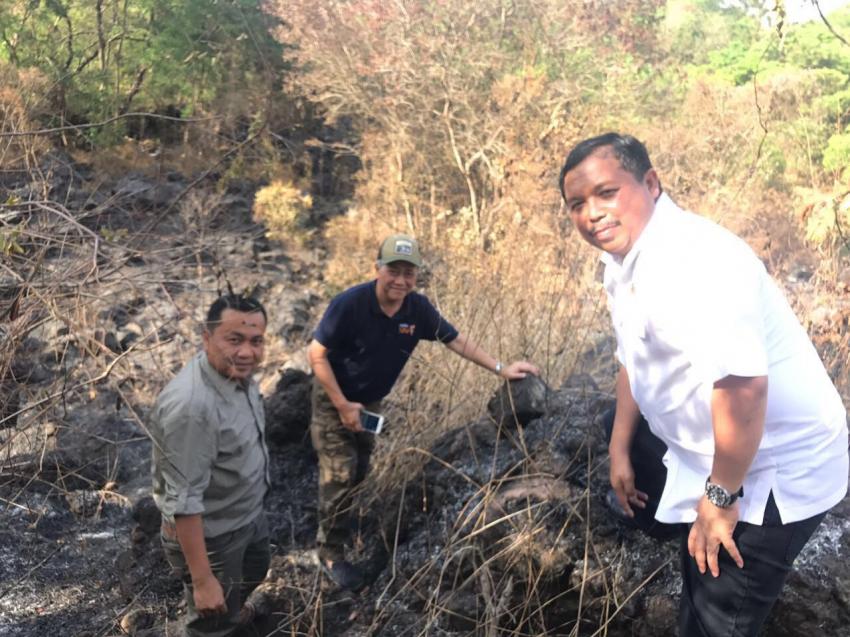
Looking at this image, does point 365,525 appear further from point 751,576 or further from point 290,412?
point 751,576

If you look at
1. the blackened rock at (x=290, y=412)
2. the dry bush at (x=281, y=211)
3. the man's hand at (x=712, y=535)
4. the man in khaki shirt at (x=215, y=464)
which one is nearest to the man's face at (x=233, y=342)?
the man in khaki shirt at (x=215, y=464)

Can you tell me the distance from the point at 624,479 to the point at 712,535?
1.97 feet

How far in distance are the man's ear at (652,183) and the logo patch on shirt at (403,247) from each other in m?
1.57

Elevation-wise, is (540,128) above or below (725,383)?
above

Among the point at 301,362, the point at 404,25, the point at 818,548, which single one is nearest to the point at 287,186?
the point at 404,25

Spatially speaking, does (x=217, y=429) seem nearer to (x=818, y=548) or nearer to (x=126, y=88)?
(x=818, y=548)

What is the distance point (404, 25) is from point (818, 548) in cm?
899

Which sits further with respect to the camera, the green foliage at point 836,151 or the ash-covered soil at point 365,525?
the green foliage at point 836,151

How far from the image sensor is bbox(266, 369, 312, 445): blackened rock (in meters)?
5.09

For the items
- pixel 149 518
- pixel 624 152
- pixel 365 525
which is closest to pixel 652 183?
pixel 624 152

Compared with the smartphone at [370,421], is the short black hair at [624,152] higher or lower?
higher

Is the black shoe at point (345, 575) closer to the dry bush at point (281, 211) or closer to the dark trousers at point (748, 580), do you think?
the dark trousers at point (748, 580)

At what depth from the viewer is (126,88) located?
37.7ft

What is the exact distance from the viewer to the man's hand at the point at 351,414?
3.36 metres
